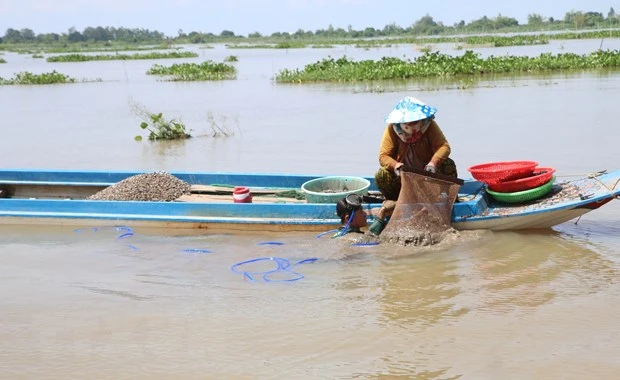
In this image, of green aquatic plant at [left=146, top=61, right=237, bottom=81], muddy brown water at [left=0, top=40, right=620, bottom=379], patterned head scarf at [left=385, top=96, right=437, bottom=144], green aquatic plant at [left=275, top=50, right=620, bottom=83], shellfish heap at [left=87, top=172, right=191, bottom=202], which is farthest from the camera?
green aquatic plant at [left=146, top=61, right=237, bottom=81]

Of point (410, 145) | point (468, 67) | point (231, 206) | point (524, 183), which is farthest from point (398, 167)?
point (468, 67)

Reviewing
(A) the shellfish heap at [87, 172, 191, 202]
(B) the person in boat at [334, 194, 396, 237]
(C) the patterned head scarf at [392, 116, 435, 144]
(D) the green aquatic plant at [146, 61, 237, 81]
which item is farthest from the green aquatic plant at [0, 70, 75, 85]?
(C) the patterned head scarf at [392, 116, 435, 144]

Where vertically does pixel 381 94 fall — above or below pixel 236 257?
above

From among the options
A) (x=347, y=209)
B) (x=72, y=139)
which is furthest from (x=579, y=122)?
(x=72, y=139)

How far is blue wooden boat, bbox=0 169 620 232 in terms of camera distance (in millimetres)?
5137

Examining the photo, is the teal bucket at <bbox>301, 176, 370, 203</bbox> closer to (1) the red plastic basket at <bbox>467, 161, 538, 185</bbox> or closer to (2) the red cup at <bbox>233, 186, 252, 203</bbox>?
(2) the red cup at <bbox>233, 186, 252, 203</bbox>

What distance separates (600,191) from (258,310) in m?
2.61

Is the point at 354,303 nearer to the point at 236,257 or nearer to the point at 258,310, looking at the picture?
the point at 258,310

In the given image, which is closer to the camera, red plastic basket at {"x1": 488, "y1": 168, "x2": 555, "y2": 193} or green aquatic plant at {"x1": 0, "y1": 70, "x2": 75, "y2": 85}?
red plastic basket at {"x1": 488, "y1": 168, "x2": 555, "y2": 193}

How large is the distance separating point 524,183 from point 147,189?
329 cm

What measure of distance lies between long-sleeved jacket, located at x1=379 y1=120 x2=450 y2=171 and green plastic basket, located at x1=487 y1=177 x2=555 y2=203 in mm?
560

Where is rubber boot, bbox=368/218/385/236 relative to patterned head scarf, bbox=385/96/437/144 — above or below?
below

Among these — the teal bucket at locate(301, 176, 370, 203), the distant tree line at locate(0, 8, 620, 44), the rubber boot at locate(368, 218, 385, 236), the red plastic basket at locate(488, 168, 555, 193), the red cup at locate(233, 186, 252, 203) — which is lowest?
the rubber boot at locate(368, 218, 385, 236)

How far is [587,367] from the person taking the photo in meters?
3.43
